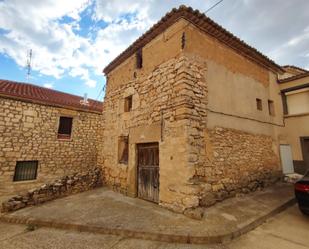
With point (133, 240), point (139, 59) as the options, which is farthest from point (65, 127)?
point (133, 240)

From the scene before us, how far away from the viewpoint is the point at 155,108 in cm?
574

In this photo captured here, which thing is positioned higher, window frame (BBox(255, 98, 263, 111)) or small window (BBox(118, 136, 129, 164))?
window frame (BBox(255, 98, 263, 111))

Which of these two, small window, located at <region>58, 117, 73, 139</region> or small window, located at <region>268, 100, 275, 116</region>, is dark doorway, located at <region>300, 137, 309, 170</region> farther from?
small window, located at <region>58, 117, 73, 139</region>

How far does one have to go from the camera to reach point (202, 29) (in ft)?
18.5

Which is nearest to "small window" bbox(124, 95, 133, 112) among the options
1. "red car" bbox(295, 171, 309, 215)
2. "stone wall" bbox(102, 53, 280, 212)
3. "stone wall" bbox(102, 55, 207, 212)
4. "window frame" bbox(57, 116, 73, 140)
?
"stone wall" bbox(102, 53, 280, 212)

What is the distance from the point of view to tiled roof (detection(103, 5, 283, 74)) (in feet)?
17.1

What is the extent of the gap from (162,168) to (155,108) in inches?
73.2

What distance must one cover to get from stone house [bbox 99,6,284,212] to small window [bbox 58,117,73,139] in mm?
Result: 3292

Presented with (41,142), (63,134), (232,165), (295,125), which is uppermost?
(295,125)

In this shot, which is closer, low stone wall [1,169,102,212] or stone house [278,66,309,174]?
low stone wall [1,169,102,212]

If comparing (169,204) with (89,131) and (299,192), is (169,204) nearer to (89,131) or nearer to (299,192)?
(299,192)

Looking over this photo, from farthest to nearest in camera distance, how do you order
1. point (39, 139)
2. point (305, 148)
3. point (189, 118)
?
point (39, 139) < point (305, 148) < point (189, 118)

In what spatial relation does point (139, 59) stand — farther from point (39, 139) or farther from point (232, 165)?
point (39, 139)

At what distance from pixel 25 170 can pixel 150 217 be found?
7400 millimetres
